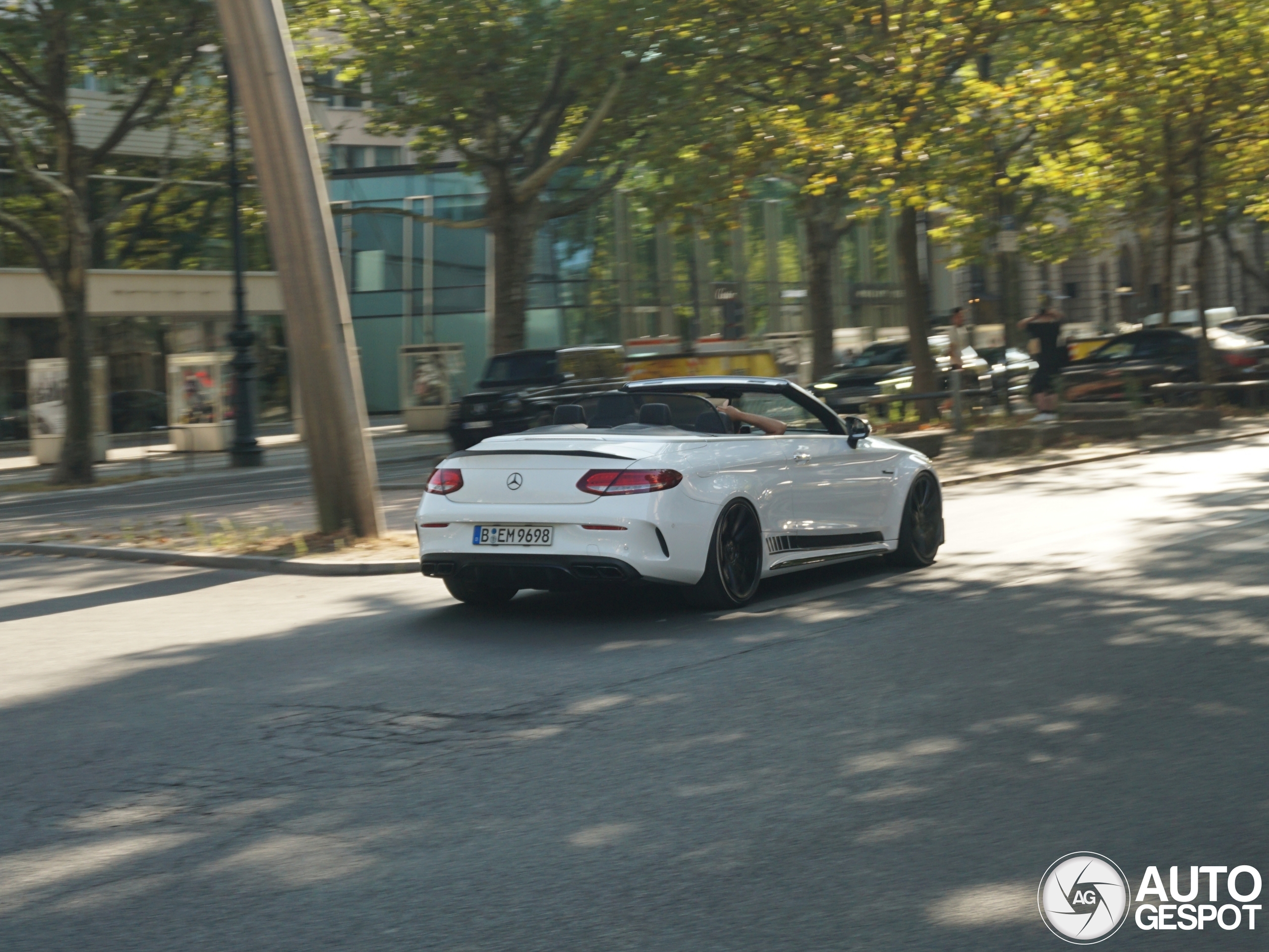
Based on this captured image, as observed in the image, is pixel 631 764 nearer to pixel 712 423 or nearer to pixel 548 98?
pixel 712 423

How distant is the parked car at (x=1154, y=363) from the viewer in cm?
3103

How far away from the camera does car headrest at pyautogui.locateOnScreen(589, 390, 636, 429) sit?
1000 centimetres

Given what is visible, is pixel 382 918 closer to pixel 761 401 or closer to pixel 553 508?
pixel 553 508

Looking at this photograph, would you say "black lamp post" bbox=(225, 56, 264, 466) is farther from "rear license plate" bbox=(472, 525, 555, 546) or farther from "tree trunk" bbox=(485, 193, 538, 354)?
"rear license plate" bbox=(472, 525, 555, 546)

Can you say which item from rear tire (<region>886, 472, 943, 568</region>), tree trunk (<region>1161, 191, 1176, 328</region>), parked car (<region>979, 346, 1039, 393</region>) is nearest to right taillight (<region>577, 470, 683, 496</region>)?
rear tire (<region>886, 472, 943, 568</region>)

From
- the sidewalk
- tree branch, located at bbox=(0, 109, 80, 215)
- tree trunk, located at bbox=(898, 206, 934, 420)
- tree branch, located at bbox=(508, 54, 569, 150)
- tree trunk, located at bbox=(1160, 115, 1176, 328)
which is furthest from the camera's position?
tree trunk, located at bbox=(1160, 115, 1176, 328)

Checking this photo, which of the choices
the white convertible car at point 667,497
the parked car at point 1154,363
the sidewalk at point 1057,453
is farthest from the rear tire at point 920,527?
the parked car at point 1154,363

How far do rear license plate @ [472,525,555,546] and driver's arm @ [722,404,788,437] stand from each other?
177cm

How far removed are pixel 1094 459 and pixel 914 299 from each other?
22.9ft

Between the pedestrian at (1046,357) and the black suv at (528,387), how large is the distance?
6.80 meters

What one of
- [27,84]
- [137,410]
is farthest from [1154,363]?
[137,410]

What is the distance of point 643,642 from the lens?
28.1ft

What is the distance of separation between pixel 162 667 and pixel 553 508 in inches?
86.2

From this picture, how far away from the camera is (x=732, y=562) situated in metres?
9.48
